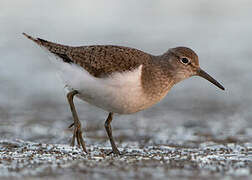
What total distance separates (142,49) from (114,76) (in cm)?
1331

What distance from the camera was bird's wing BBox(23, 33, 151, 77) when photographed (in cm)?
645

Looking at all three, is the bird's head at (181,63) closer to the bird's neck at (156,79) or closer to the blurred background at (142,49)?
the bird's neck at (156,79)

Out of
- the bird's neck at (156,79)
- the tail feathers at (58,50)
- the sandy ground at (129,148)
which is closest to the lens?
the sandy ground at (129,148)

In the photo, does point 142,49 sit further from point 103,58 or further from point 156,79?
point 103,58

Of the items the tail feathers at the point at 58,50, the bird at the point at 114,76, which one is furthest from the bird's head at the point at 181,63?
the tail feathers at the point at 58,50

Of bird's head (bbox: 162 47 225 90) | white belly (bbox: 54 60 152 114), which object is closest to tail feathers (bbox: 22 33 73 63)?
white belly (bbox: 54 60 152 114)

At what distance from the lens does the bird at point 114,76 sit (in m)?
6.32

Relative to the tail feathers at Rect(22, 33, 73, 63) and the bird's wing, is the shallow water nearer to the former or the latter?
the bird's wing

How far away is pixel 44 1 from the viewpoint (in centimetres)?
2673

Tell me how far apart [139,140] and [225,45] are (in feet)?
43.1

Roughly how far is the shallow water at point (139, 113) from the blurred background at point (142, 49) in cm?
3

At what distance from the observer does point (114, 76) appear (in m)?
6.34

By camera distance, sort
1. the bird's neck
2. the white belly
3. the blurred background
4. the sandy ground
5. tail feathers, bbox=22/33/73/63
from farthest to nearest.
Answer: the blurred background
tail feathers, bbox=22/33/73/63
the bird's neck
the white belly
the sandy ground

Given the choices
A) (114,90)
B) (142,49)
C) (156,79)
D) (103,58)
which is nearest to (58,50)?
(103,58)
